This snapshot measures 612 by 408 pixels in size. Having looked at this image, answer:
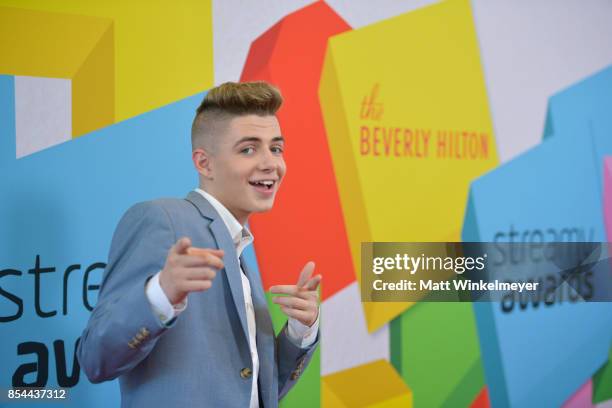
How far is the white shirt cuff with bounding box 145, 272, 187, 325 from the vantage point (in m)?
1.16

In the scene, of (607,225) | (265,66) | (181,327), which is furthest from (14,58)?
(607,225)

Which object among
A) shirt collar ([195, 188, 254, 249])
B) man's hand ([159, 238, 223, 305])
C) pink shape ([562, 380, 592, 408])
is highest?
shirt collar ([195, 188, 254, 249])

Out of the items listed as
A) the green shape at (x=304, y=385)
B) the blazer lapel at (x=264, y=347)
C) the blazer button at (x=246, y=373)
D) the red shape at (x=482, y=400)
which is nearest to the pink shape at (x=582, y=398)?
the red shape at (x=482, y=400)

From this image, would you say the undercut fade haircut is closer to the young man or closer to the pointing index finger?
the young man

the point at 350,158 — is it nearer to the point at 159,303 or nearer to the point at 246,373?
the point at 246,373

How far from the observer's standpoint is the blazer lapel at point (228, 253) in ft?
4.51

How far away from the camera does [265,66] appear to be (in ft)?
8.68

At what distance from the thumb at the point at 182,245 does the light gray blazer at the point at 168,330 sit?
11 cm

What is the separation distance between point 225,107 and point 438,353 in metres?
1.81

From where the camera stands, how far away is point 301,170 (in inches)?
107

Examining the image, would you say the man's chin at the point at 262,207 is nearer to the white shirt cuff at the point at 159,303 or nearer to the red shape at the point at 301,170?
the white shirt cuff at the point at 159,303

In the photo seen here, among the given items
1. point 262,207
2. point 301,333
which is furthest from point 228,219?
point 301,333

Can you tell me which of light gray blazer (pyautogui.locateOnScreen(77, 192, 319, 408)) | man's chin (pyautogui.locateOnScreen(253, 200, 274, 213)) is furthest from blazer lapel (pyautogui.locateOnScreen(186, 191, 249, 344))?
man's chin (pyautogui.locateOnScreen(253, 200, 274, 213))

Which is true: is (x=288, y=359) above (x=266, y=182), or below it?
below
